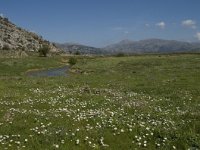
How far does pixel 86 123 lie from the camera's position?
20828mm

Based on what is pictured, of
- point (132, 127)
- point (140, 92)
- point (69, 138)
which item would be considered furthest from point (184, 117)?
point (140, 92)

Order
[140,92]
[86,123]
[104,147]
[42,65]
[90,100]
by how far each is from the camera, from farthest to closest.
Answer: [42,65] < [140,92] < [90,100] < [86,123] < [104,147]

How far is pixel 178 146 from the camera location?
59.0 feet

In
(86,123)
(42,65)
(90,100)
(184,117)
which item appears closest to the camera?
(86,123)

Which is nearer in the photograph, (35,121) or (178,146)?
(178,146)

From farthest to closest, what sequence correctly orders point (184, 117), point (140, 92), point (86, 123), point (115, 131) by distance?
1. point (140, 92)
2. point (184, 117)
3. point (86, 123)
4. point (115, 131)

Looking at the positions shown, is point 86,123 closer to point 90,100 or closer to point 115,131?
point 115,131

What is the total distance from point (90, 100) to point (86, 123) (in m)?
7.27

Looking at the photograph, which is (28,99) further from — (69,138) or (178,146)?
(178,146)

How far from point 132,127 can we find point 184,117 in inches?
180

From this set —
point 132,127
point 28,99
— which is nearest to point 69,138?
point 132,127

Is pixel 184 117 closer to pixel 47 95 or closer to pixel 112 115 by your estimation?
pixel 112 115

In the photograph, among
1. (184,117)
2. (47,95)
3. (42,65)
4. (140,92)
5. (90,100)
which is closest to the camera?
(184,117)

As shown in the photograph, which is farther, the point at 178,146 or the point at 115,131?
the point at 115,131
